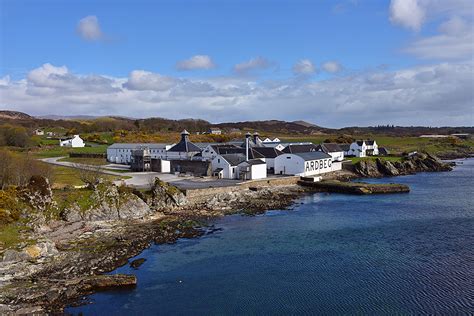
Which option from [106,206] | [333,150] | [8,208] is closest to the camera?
[8,208]

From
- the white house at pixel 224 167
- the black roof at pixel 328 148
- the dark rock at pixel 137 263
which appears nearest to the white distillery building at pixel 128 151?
the white house at pixel 224 167

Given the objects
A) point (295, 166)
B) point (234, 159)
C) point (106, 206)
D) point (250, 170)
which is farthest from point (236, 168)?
point (106, 206)

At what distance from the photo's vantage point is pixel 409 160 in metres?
69.2

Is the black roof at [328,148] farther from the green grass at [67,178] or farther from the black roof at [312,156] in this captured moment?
the green grass at [67,178]

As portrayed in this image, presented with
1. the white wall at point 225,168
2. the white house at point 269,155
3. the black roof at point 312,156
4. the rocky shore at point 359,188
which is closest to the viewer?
the rocky shore at point 359,188

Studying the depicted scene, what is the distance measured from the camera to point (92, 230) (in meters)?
28.5

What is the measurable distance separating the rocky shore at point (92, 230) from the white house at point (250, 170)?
2.79 meters

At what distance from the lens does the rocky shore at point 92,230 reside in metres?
19.0

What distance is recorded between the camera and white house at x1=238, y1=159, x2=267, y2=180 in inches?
1891

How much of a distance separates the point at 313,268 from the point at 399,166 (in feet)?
162

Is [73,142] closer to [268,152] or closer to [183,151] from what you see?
[183,151]

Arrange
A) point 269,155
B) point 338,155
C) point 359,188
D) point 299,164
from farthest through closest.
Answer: point 338,155, point 269,155, point 299,164, point 359,188

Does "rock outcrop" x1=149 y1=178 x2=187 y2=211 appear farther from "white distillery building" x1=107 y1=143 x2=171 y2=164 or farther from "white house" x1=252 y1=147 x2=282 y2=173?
"white distillery building" x1=107 y1=143 x2=171 y2=164

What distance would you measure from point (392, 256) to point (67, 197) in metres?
23.5
